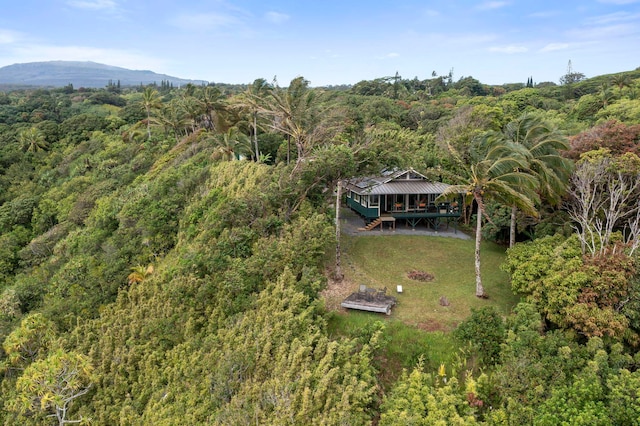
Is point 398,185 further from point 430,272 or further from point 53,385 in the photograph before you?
point 53,385

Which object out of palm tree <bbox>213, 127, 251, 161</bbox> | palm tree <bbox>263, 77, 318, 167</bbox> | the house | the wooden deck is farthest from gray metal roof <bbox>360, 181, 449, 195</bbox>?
palm tree <bbox>213, 127, 251, 161</bbox>

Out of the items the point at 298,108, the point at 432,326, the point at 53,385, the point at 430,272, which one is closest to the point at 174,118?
the point at 298,108

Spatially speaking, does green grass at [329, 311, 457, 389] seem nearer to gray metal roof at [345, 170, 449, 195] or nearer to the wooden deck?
the wooden deck

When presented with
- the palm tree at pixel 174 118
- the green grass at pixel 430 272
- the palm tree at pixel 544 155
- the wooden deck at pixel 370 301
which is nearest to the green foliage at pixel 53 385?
the wooden deck at pixel 370 301

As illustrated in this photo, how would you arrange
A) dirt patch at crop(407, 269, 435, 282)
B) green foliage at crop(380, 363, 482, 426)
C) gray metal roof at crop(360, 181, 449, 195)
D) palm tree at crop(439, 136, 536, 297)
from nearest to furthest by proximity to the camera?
green foliage at crop(380, 363, 482, 426)
palm tree at crop(439, 136, 536, 297)
dirt patch at crop(407, 269, 435, 282)
gray metal roof at crop(360, 181, 449, 195)

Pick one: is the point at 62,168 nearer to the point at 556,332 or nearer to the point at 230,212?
the point at 230,212
